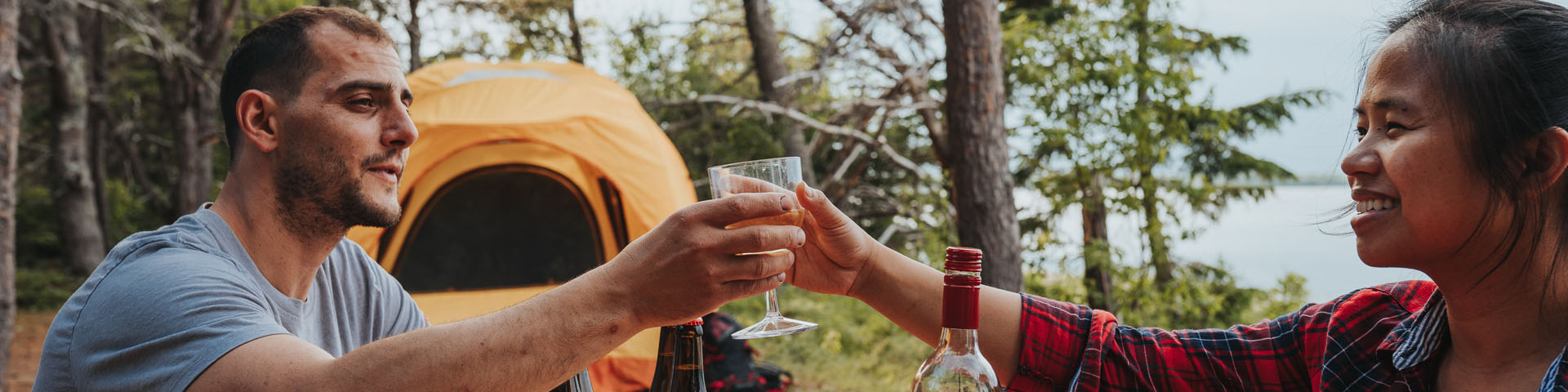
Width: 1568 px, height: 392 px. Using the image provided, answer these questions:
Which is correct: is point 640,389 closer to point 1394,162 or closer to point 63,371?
point 63,371

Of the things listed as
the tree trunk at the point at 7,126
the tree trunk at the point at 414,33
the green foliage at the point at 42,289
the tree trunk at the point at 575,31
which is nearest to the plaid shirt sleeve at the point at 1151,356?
the tree trunk at the point at 7,126

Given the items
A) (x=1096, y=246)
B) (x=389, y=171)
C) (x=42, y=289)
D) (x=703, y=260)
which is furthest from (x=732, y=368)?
(x=42, y=289)

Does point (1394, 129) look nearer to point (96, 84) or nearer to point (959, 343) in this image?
point (959, 343)

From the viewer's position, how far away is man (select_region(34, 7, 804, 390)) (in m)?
1.18

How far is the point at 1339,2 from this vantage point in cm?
217

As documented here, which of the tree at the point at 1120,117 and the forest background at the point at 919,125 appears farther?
the tree at the point at 1120,117

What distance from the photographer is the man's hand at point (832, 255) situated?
153 cm

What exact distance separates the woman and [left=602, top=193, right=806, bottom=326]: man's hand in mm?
183

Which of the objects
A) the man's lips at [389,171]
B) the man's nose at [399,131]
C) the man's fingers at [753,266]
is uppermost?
the man's nose at [399,131]

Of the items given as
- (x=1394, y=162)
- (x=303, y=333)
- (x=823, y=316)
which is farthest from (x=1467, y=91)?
(x=823, y=316)

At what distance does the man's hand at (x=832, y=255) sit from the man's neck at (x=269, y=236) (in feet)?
2.74

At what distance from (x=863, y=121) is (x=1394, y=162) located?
6.31 m

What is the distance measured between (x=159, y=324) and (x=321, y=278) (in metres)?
0.57

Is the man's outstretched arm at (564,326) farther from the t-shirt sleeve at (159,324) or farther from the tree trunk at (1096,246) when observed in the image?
A: the tree trunk at (1096,246)
